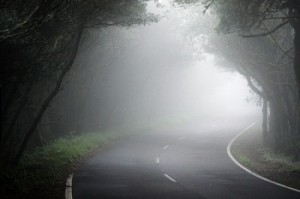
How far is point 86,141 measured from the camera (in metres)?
24.7

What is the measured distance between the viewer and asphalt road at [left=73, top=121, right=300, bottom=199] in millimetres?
12305

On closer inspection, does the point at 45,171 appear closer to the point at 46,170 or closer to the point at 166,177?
the point at 46,170

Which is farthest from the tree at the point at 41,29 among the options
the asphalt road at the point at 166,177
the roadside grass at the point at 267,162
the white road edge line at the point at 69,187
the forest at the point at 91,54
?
the roadside grass at the point at 267,162

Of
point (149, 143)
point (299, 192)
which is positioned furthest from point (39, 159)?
point (149, 143)

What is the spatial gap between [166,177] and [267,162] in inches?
302

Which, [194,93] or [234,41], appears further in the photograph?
[194,93]

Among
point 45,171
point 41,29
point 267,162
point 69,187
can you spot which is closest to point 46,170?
point 45,171

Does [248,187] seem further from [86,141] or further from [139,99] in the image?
[139,99]

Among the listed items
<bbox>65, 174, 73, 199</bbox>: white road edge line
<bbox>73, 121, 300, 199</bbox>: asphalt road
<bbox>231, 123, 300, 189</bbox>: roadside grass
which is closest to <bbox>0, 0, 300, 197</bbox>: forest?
<bbox>231, 123, 300, 189</bbox>: roadside grass

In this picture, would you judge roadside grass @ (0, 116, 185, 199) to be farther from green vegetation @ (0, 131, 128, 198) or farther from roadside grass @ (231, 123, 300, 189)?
roadside grass @ (231, 123, 300, 189)

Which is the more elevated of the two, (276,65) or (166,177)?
(276,65)

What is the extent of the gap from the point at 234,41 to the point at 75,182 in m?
15.0

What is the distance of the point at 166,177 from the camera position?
15.5 m

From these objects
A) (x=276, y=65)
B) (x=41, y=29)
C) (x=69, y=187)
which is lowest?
(x=69, y=187)
